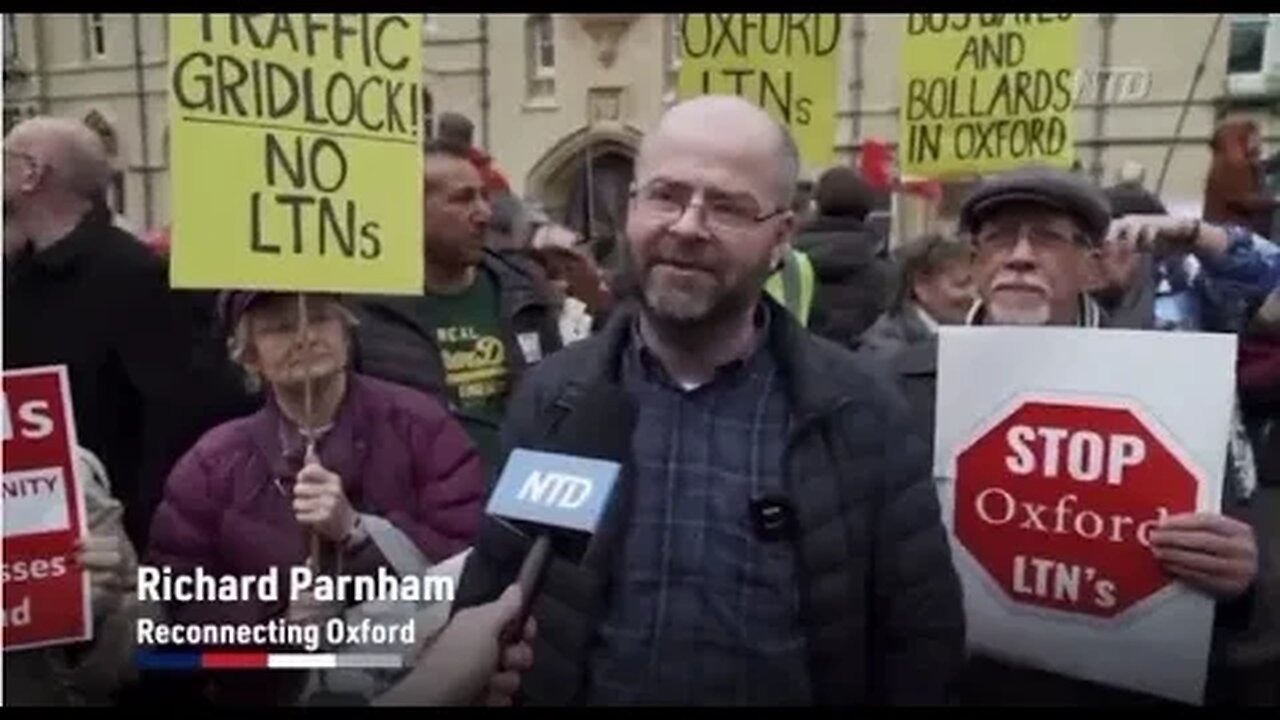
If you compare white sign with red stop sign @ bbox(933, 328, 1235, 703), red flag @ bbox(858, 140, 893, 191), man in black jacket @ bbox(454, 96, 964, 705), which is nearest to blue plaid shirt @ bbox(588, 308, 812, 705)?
man in black jacket @ bbox(454, 96, 964, 705)

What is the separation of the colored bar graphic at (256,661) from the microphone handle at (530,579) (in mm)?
423

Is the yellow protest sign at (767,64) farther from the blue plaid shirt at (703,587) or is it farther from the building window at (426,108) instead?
the blue plaid shirt at (703,587)

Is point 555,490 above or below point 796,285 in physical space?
below

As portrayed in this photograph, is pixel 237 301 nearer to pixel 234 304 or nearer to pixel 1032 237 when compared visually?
pixel 234 304

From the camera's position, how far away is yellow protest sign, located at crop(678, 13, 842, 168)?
462 cm

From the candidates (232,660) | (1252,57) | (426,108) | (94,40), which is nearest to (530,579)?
(232,660)

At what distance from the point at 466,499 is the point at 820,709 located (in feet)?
2.87

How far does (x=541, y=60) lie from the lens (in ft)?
77.4

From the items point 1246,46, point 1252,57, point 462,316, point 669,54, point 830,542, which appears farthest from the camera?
point 669,54

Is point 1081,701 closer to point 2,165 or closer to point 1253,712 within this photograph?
point 1253,712

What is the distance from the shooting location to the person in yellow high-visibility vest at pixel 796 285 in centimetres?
505

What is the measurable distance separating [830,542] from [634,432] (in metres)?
0.32

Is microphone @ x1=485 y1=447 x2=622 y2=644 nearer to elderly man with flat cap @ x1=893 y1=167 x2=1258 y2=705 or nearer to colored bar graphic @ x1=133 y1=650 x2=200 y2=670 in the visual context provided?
elderly man with flat cap @ x1=893 y1=167 x2=1258 y2=705
